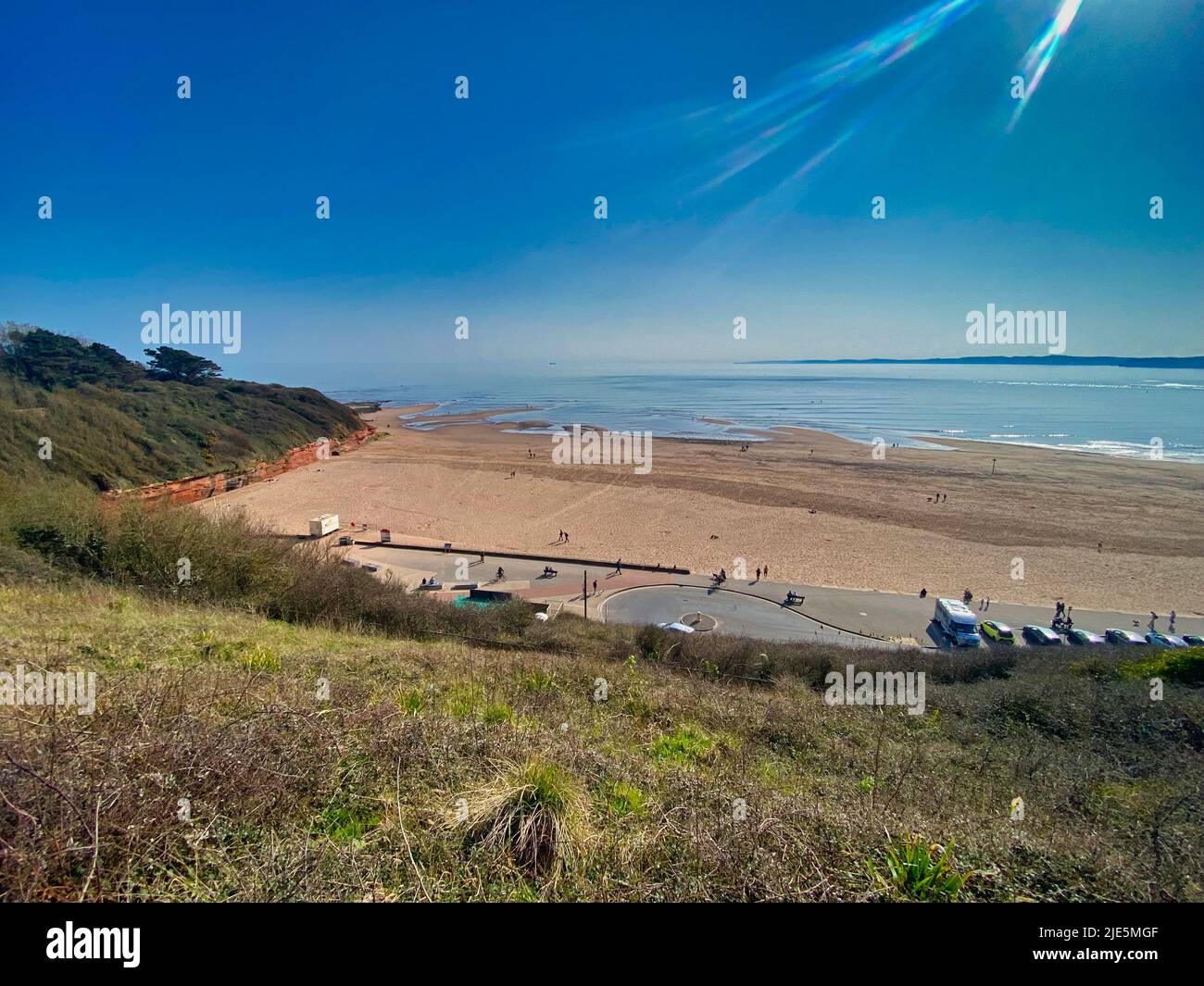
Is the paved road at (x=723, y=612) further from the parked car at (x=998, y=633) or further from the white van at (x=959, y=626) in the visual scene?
the parked car at (x=998, y=633)

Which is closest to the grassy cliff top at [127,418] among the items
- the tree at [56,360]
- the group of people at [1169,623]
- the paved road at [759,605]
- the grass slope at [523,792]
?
the tree at [56,360]

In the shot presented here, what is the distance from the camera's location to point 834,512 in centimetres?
2609

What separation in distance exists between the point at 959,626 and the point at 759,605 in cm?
542

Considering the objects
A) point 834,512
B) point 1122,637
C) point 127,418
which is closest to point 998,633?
point 1122,637

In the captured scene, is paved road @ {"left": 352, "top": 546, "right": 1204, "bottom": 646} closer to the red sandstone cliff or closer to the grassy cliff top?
the grassy cliff top

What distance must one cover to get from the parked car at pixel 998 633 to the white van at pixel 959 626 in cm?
61

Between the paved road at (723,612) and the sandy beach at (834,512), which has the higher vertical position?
the sandy beach at (834,512)

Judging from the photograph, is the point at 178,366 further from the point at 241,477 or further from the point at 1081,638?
the point at 1081,638

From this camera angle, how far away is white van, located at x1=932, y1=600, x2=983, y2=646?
13.8 meters

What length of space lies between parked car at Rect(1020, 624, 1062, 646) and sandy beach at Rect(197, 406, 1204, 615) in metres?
3.40

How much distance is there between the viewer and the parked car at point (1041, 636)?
1399cm
